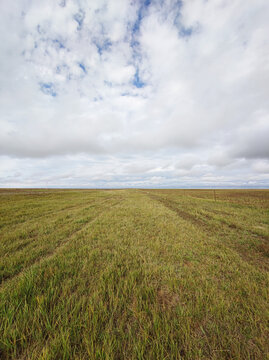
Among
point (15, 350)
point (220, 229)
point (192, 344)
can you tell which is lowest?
point (220, 229)

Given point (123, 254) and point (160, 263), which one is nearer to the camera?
point (160, 263)

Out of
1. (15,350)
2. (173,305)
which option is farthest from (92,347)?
(173,305)

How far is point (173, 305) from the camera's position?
2998mm

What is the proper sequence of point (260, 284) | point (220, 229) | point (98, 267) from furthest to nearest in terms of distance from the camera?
point (220, 229), point (98, 267), point (260, 284)

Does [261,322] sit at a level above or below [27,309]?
below

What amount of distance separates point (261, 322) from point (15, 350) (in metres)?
4.53

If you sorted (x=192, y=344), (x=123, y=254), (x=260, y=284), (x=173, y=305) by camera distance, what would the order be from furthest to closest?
1. (x=123, y=254)
2. (x=260, y=284)
3. (x=173, y=305)
4. (x=192, y=344)

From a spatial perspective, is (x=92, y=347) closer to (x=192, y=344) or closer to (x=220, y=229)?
(x=192, y=344)

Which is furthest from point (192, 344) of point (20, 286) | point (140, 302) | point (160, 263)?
point (20, 286)

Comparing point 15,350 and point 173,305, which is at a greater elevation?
point 15,350

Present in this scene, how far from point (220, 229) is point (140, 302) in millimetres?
8877

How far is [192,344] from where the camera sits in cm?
216

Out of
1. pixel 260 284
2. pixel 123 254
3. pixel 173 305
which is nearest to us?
pixel 173 305

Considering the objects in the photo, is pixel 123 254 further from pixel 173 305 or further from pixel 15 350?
pixel 15 350
